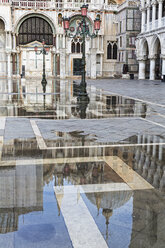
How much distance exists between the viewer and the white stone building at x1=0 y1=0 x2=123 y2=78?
43625mm

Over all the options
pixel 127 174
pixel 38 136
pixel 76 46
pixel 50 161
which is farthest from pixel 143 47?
pixel 127 174

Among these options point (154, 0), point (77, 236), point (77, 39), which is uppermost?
point (154, 0)

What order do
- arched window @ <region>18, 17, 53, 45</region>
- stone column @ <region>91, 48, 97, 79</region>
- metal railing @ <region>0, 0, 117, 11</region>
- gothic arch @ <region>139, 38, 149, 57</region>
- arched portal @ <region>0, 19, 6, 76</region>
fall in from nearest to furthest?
gothic arch @ <region>139, 38, 149, 57</region> < stone column @ <region>91, 48, 97, 79</region> < metal railing @ <region>0, 0, 117, 11</region> < arched portal @ <region>0, 19, 6, 76</region> < arched window @ <region>18, 17, 53, 45</region>

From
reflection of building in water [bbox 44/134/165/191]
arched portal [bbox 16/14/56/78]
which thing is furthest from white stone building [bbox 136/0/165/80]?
reflection of building in water [bbox 44/134/165/191]

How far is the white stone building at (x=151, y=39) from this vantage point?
34812mm

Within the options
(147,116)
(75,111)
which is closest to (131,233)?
(147,116)

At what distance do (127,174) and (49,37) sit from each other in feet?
140

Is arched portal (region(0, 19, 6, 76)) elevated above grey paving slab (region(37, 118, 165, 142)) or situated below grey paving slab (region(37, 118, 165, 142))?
above

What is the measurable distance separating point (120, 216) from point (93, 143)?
3398 mm

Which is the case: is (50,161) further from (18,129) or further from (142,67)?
(142,67)

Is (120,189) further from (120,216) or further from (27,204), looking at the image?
(27,204)

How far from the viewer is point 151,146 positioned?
271 inches

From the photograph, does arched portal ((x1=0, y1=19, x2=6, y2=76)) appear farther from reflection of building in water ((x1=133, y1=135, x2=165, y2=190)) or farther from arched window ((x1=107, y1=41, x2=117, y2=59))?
reflection of building in water ((x1=133, y1=135, x2=165, y2=190))

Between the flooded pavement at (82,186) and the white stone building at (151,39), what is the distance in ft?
91.8
